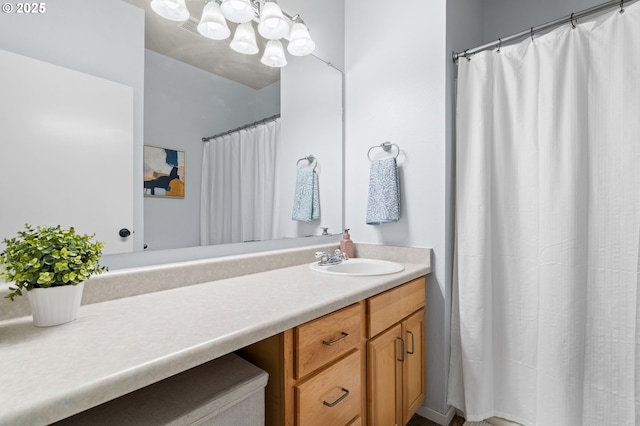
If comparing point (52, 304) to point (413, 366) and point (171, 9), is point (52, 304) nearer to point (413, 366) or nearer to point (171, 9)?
→ point (171, 9)

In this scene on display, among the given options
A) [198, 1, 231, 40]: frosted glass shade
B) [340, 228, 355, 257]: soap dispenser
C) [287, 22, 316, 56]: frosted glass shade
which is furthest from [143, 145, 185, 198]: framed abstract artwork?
[340, 228, 355, 257]: soap dispenser

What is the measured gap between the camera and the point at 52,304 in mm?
808

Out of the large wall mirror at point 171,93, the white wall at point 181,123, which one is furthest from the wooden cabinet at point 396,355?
the white wall at point 181,123

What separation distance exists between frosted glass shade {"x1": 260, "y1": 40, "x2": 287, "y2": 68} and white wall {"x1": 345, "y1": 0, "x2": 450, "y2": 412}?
1.81 ft

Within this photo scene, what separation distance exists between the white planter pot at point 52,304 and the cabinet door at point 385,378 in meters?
1.01

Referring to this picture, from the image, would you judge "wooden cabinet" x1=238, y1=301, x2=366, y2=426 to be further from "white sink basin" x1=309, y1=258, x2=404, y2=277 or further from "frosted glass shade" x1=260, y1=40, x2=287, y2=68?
"frosted glass shade" x1=260, y1=40, x2=287, y2=68

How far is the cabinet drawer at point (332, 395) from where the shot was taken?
0.96 metres

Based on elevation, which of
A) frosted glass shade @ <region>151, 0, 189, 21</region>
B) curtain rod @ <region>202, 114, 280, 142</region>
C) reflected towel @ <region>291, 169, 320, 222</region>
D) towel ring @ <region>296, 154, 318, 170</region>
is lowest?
reflected towel @ <region>291, 169, 320, 222</region>

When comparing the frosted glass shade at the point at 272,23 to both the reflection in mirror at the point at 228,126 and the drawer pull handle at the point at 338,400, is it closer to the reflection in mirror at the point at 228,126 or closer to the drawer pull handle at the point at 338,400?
the reflection in mirror at the point at 228,126

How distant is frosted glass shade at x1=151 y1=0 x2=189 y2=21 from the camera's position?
3.95 feet

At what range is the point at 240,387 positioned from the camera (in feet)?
2.74

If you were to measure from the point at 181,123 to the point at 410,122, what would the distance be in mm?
1201

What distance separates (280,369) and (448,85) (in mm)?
1594

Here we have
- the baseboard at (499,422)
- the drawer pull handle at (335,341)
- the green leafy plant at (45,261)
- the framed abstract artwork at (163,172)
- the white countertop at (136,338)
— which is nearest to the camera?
the white countertop at (136,338)
